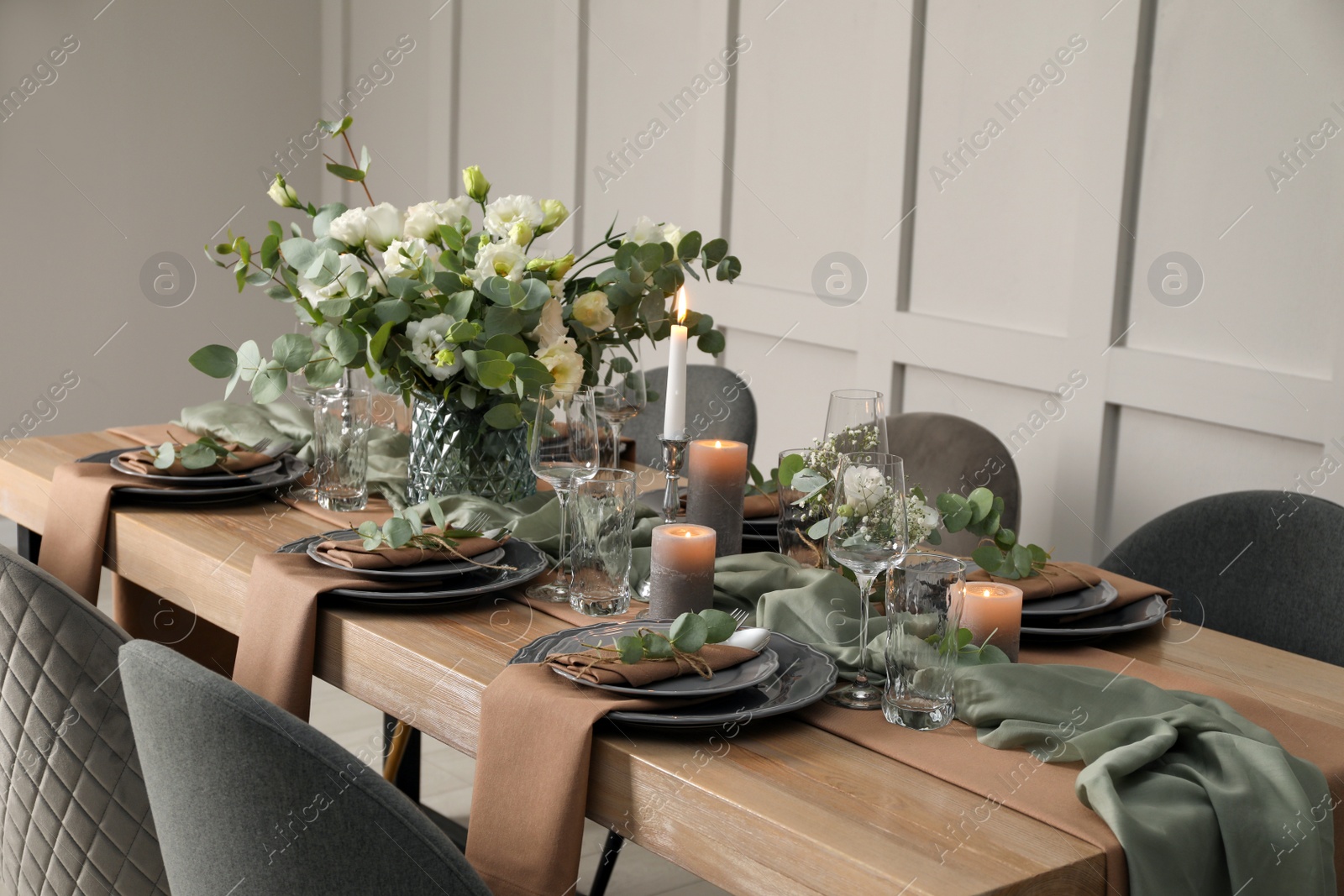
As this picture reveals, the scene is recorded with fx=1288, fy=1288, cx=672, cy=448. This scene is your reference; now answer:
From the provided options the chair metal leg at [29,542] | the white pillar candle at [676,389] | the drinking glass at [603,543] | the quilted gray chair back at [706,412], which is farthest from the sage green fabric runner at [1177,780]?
the chair metal leg at [29,542]

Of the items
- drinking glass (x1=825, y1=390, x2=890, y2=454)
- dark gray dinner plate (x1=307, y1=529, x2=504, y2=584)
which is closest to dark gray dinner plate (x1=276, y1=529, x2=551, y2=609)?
dark gray dinner plate (x1=307, y1=529, x2=504, y2=584)

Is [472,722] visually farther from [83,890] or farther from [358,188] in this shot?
[358,188]

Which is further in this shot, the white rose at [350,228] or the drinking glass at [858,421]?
the white rose at [350,228]

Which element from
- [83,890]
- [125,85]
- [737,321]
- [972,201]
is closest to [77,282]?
[125,85]

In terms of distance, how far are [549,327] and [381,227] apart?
24 cm

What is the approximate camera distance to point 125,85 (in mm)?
3922

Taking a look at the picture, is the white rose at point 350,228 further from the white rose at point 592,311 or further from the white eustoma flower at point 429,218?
the white rose at point 592,311

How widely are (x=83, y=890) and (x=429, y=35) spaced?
10.6 ft

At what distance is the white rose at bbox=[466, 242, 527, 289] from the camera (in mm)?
1556

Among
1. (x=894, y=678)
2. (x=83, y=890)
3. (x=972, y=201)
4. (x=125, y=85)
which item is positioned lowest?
(x=83, y=890)

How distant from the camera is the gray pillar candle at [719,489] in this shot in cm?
154

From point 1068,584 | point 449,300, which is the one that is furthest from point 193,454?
point 1068,584

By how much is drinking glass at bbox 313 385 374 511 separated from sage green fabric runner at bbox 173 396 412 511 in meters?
0.06

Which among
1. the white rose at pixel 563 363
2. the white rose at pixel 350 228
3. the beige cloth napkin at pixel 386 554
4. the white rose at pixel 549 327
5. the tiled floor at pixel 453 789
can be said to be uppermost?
the white rose at pixel 350 228
